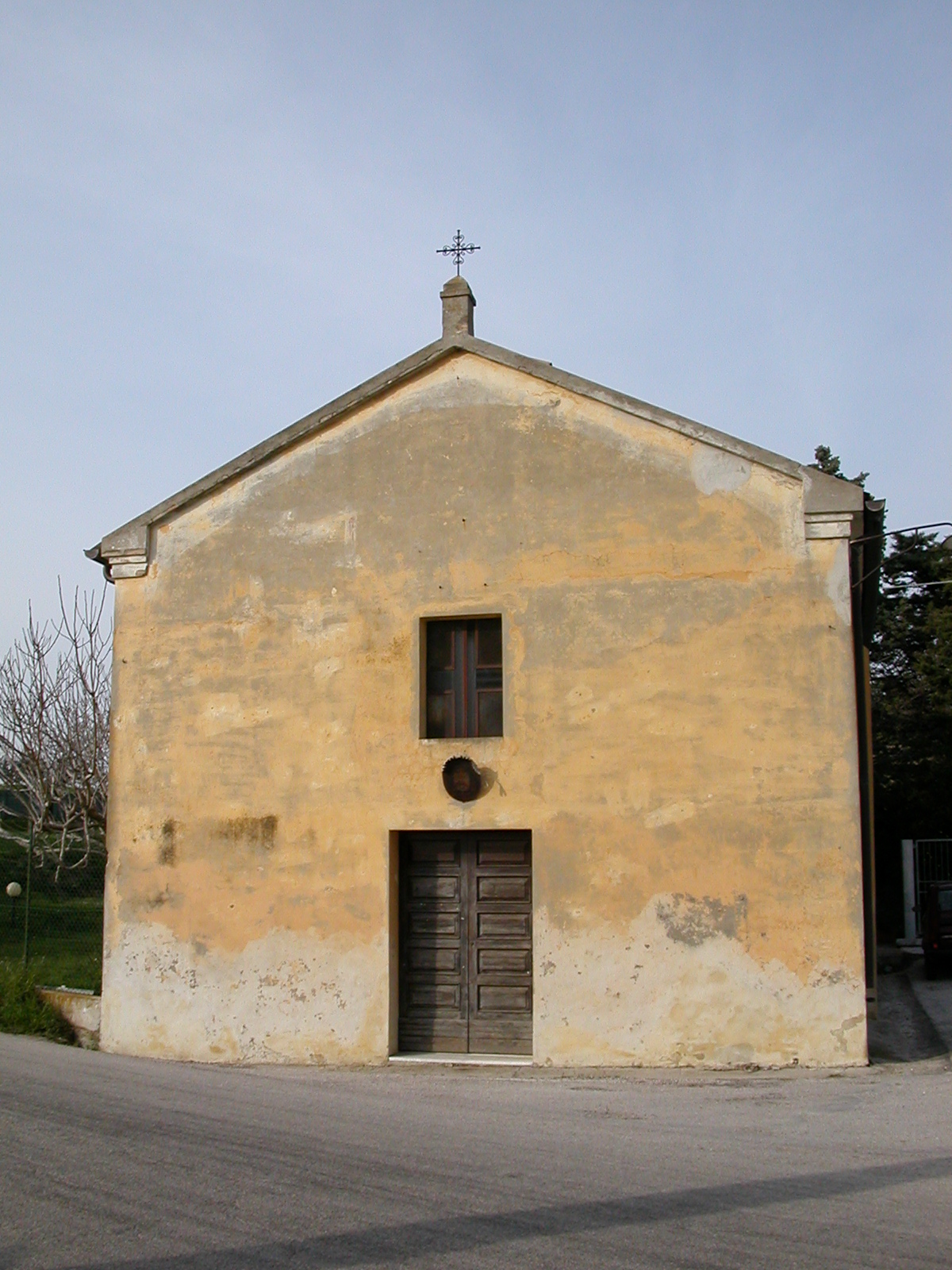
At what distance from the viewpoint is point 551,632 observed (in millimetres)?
11680

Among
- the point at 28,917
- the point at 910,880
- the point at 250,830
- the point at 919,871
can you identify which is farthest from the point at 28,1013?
the point at 919,871

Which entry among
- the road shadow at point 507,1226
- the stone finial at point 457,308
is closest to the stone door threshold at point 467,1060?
the road shadow at point 507,1226

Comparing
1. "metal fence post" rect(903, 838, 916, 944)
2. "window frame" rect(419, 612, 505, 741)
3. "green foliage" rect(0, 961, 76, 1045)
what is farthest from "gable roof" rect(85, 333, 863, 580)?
"metal fence post" rect(903, 838, 916, 944)

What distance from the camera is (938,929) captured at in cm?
1820

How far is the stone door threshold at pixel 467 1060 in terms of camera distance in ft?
36.9

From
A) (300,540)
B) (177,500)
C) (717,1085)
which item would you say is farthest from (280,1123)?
(177,500)

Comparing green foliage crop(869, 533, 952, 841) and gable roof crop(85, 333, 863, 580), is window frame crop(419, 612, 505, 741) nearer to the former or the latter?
gable roof crop(85, 333, 863, 580)

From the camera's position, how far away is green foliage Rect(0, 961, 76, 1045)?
13.0 m

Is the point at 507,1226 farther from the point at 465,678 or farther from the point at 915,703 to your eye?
the point at 915,703

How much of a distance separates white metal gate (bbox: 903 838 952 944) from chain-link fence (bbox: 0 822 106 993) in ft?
49.7

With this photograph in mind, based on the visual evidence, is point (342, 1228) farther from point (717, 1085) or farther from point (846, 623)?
point (846, 623)

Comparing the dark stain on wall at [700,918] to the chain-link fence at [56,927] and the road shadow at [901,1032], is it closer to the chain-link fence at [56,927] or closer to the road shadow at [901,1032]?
the road shadow at [901,1032]

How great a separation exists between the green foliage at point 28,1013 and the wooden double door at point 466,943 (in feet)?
12.7

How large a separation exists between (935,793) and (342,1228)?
24.9 meters
